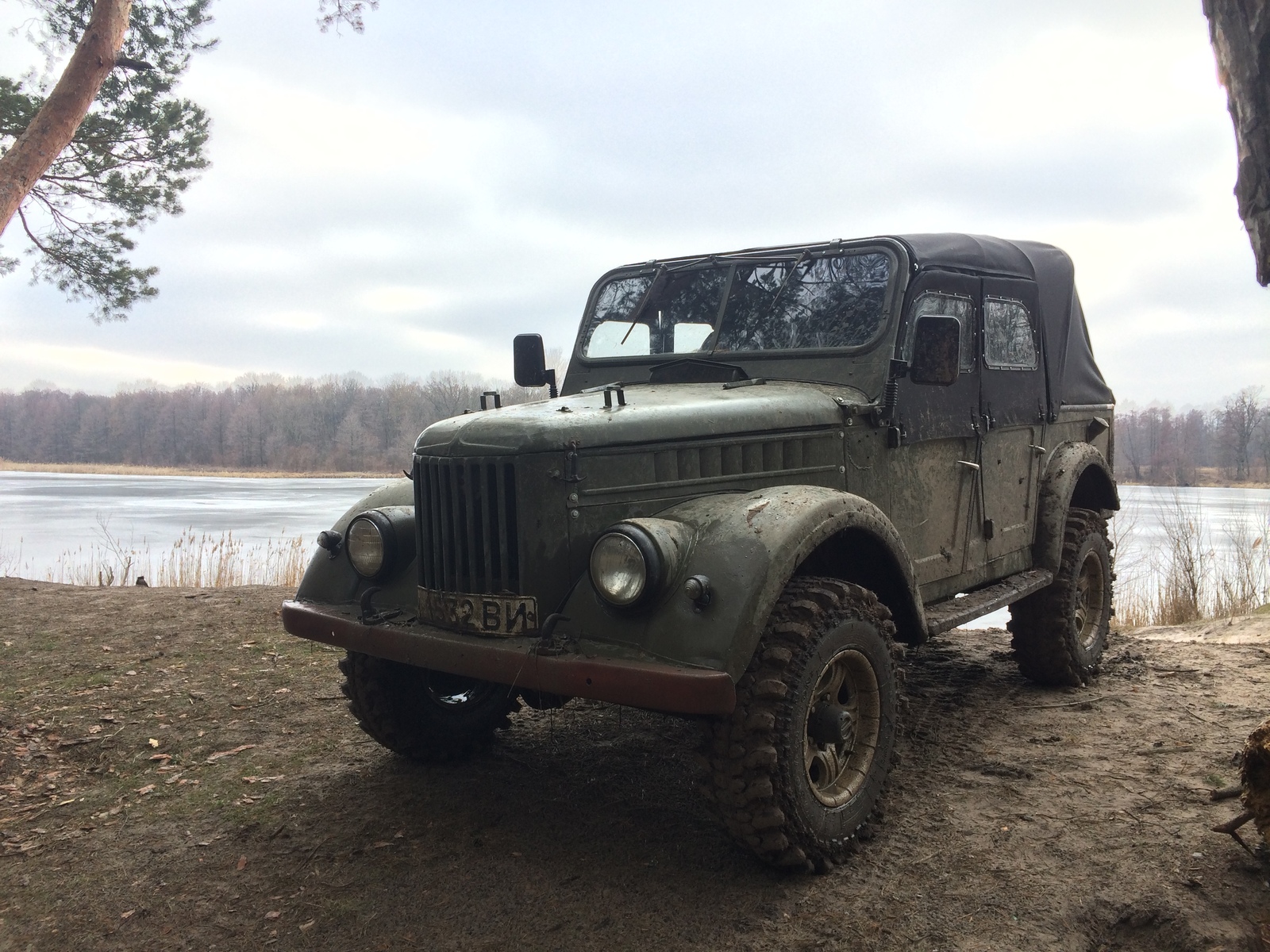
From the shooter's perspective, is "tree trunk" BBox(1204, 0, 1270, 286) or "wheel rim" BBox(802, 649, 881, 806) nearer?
"tree trunk" BBox(1204, 0, 1270, 286)

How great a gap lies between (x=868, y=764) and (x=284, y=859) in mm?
1990

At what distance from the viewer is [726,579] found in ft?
9.26

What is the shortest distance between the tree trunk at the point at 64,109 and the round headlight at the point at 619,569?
6.34m

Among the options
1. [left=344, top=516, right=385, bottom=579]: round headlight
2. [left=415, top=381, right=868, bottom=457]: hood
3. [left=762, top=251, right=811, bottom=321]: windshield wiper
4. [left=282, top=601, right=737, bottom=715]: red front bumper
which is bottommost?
[left=282, top=601, right=737, bottom=715]: red front bumper

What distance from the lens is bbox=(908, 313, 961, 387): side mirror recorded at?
381 centimetres

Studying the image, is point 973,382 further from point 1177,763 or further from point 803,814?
point 803,814

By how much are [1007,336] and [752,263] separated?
1436 millimetres

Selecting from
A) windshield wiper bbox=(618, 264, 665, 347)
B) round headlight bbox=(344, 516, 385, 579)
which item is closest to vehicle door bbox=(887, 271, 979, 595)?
windshield wiper bbox=(618, 264, 665, 347)

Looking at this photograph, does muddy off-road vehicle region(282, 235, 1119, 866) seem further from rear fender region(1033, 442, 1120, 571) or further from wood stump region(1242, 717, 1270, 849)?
wood stump region(1242, 717, 1270, 849)

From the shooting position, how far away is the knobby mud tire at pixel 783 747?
9.30 ft

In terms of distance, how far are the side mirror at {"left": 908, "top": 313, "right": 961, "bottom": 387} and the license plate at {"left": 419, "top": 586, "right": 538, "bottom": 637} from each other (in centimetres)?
184

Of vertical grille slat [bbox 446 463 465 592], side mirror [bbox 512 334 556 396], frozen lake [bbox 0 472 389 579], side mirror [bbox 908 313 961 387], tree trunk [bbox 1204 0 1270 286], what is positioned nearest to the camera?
tree trunk [bbox 1204 0 1270 286]

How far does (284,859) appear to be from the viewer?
3.27 metres

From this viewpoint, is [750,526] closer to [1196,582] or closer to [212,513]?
[1196,582]
